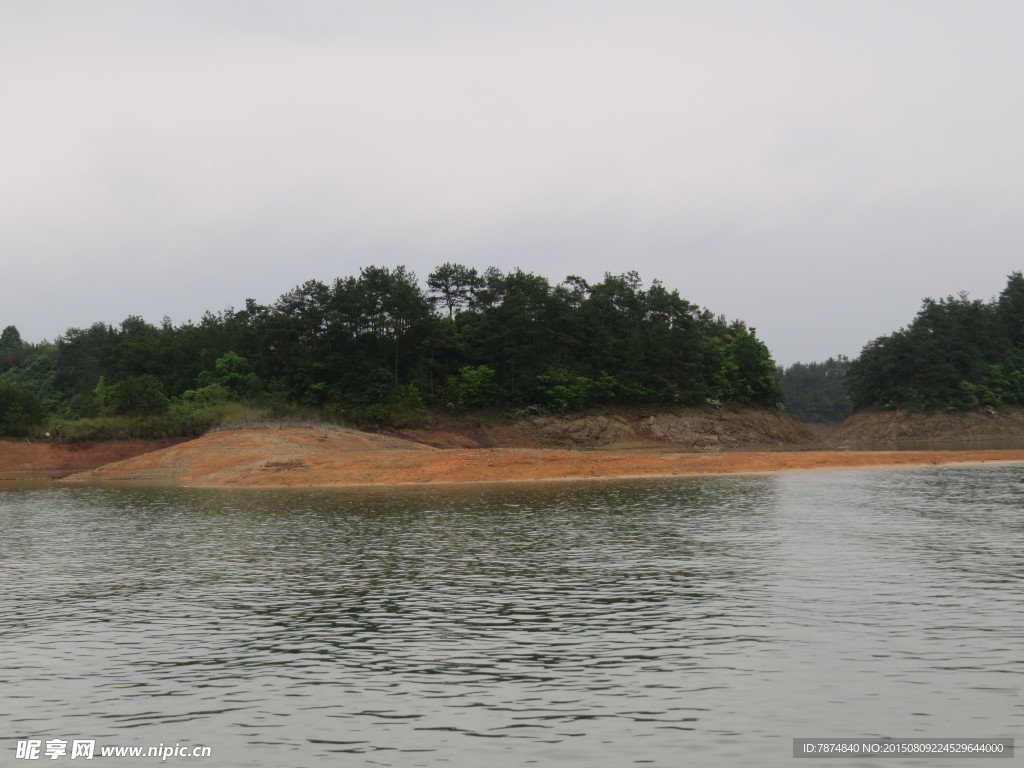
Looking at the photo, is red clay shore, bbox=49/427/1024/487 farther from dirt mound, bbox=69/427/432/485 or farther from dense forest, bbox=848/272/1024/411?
dense forest, bbox=848/272/1024/411

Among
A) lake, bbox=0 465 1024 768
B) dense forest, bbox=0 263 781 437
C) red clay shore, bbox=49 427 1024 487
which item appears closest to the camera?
lake, bbox=0 465 1024 768

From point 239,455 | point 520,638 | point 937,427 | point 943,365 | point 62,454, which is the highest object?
point 943,365

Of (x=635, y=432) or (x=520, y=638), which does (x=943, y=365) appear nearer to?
(x=635, y=432)

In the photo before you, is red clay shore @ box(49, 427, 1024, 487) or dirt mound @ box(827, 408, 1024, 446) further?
dirt mound @ box(827, 408, 1024, 446)

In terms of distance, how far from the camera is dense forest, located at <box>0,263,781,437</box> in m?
103

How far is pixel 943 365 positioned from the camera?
13675 centimetres

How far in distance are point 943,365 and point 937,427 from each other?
1062 cm

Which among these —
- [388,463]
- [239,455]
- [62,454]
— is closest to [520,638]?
[388,463]

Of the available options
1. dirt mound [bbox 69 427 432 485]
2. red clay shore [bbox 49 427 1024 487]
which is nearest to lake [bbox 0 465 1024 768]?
red clay shore [bbox 49 427 1024 487]

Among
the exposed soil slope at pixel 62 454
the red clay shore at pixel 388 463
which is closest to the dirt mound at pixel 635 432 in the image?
the red clay shore at pixel 388 463

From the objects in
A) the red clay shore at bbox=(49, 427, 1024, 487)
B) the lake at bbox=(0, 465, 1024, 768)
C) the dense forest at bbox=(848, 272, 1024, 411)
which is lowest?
the lake at bbox=(0, 465, 1024, 768)

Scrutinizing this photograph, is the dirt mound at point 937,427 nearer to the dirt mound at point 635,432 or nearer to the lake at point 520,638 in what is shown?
the dirt mound at point 635,432

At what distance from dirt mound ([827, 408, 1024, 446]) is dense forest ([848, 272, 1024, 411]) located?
1.65 m

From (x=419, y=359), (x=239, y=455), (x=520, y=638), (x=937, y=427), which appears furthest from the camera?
(x=937, y=427)
